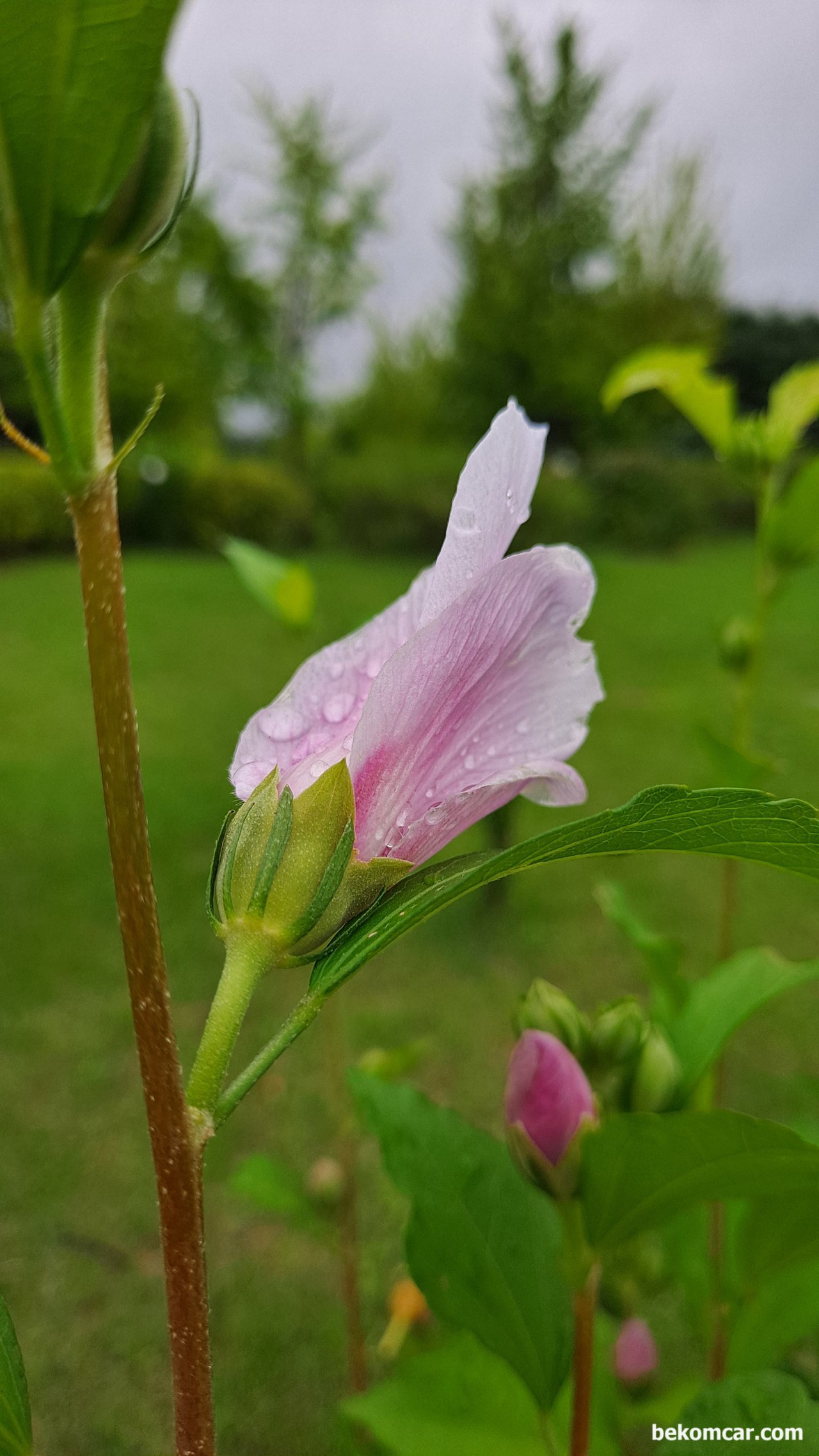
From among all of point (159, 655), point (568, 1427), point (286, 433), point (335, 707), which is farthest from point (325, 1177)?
point (286, 433)

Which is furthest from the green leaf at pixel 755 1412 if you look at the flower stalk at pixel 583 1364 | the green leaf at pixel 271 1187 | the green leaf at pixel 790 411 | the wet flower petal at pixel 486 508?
the green leaf at pixel 790 411

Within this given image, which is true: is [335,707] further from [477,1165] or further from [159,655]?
[159,655]

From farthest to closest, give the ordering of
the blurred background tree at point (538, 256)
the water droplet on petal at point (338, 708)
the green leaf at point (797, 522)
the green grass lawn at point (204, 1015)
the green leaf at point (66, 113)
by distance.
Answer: the blurred background tree at point (538, 256), the green grass lawn at point (204, 1015), the green leaf at point (797, 522), the water droplet on petal at point (338, 708), the green leaf at point (66, 113)

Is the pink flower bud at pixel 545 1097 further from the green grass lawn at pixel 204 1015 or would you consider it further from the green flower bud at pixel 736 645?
the green flower bud at pixel 736 645

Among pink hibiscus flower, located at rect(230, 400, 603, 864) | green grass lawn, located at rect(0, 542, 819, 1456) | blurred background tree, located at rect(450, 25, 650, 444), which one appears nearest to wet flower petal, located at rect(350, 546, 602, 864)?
pink hibiscus flower, located at rect(230, 400, 603, 864)

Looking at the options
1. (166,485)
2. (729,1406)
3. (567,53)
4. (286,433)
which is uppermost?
(567,53)

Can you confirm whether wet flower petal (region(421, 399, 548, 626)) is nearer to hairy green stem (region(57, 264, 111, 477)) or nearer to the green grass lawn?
hairy green stem (region(57, 264, 111, 477))

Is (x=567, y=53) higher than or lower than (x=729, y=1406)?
higher
